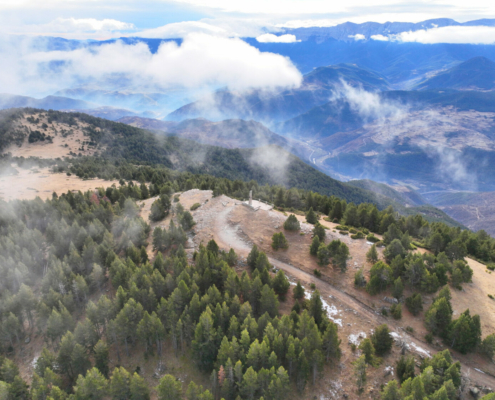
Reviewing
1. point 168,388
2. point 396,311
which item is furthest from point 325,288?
point 168,388

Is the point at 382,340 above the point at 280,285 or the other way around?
the other way around

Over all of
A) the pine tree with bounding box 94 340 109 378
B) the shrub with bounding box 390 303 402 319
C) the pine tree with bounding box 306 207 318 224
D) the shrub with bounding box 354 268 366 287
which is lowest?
the pine tree with bounding box 94 340 109 378

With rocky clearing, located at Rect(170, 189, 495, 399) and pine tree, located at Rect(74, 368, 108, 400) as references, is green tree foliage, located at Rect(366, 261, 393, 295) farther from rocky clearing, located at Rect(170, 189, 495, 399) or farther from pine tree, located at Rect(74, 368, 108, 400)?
pine tree, located at Rect(74, 368, 108, 400)

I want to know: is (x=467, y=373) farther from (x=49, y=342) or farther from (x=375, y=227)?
(x=49, y=342)

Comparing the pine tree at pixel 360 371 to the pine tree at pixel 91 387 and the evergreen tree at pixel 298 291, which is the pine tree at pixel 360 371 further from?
the pine tree at pixel 91 387

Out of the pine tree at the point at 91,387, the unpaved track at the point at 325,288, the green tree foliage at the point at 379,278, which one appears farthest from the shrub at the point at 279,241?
the pine tree at the point at 91,387

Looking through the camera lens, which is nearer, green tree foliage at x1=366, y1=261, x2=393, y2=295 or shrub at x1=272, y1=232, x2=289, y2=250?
green tree foliage at x1=366, y1=261, x2=393, y2=295

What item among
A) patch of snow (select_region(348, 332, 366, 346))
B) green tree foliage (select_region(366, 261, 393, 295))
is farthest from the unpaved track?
patch of snow (select_region(348, 332, 366, 346))

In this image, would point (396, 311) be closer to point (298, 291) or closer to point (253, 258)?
point (298, 291)
